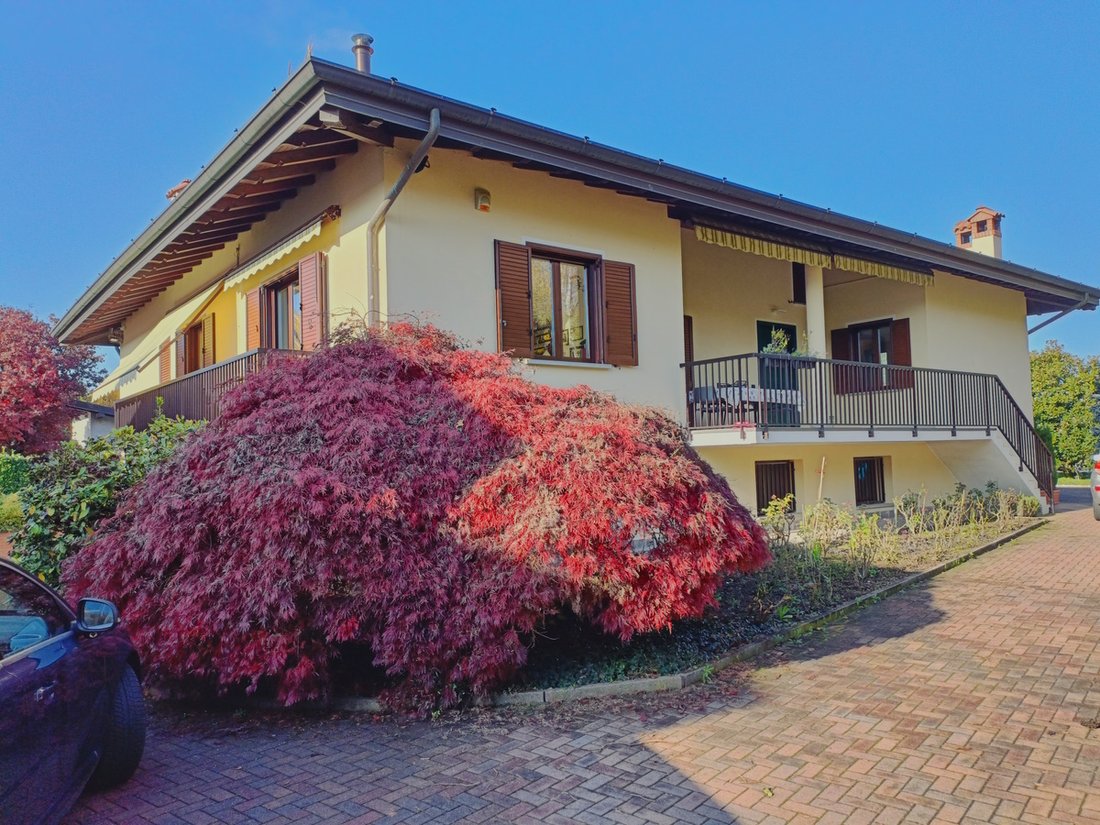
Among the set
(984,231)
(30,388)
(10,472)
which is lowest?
(10,472)

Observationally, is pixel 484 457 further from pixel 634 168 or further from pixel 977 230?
pixel 977 230

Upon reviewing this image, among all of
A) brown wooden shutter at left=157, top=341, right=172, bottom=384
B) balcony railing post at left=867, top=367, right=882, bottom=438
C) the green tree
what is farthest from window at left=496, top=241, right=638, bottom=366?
the green tree

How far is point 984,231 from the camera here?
65.9ft

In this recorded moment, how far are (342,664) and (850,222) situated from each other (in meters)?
11.0

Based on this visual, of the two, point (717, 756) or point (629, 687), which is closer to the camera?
point (717, 756)

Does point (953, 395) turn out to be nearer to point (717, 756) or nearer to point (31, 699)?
point (717, 756)

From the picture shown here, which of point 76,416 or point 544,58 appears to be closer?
point 544,58

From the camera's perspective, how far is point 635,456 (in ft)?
17.3

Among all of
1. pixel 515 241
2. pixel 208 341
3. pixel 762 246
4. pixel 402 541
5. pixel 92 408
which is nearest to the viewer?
pixel 402 541

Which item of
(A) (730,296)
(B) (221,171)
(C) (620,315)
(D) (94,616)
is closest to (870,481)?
(A) (730,296)

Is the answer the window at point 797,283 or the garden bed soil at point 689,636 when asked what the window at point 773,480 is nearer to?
the window at point 797,283

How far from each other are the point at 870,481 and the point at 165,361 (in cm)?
1535

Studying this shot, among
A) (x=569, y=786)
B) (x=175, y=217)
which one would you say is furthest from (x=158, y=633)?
(x=175, y=217)

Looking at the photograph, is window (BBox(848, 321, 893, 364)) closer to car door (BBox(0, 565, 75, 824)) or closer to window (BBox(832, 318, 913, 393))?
window (BBox(832, 318, 913, 393))
